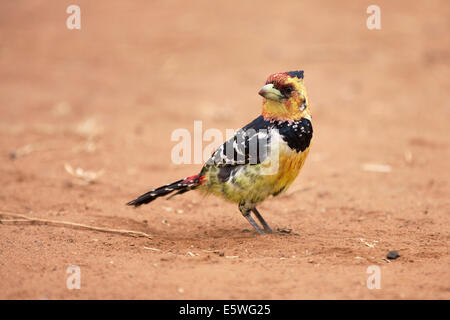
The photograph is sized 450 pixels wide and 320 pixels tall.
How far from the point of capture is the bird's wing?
4.50 metres

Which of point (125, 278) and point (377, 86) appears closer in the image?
point (125, 278)

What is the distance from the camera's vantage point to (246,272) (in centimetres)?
378

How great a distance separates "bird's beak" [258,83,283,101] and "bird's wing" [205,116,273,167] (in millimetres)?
226

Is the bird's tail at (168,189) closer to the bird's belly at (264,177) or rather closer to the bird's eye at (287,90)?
the bird's belly at (264,177)

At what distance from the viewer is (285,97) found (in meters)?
4.57

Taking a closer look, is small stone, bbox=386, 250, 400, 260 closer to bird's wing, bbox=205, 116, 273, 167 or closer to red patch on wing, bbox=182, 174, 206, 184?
bird's wing, bbox=205, 116, 273, 167

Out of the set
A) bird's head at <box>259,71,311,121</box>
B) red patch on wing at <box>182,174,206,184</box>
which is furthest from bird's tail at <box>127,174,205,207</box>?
bird's head at <box>259,71,311,121</box>

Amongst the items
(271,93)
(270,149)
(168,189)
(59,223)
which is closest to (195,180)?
(168,189)

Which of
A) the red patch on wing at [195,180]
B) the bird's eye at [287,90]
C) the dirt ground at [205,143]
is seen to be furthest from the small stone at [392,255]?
the red patch on wing at [195,180]

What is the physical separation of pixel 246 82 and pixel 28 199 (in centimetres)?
578

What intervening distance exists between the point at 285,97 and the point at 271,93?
0.14 metres

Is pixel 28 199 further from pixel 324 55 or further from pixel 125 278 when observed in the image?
pixel 324 55

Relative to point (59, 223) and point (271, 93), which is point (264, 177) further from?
point (59, 223)

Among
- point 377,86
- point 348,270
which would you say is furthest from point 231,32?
point 348,270
